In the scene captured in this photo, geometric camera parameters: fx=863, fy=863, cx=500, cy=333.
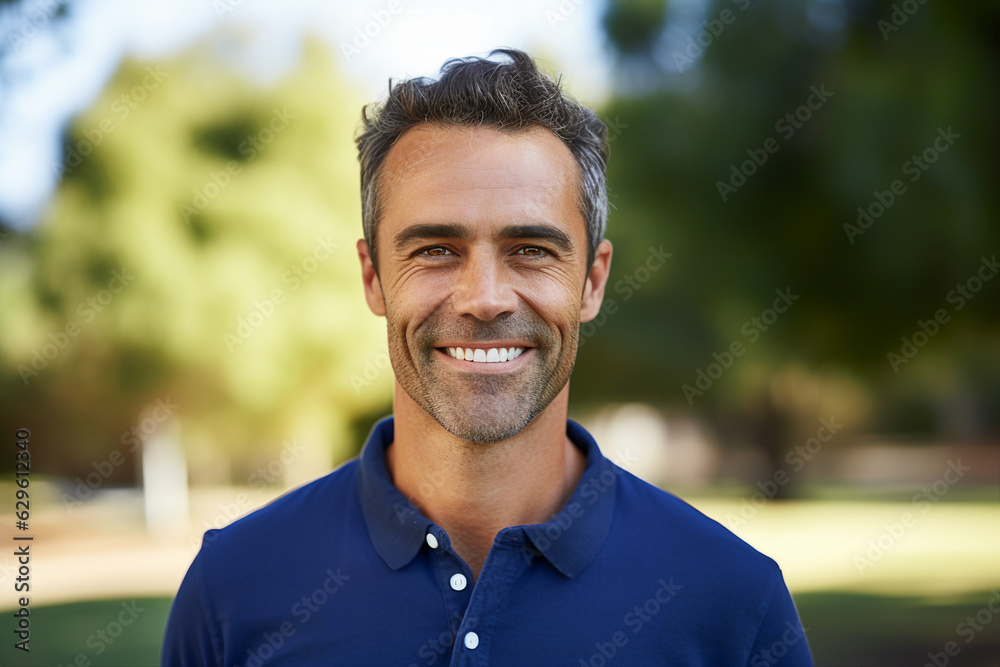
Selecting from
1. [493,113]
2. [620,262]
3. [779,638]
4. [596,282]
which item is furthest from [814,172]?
[779,638]

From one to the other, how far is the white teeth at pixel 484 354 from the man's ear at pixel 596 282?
0.38 metres

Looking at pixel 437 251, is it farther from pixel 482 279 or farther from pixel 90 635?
pixel 90 635

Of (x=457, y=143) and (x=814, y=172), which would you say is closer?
(x=457, y=143)

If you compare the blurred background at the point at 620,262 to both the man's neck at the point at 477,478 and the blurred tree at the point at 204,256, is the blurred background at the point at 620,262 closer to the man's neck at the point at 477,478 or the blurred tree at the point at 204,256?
the blurred tree at the point at 204,256

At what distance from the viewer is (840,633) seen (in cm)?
829

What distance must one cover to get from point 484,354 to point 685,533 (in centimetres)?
78

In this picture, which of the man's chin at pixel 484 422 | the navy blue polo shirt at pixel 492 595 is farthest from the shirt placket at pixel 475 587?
the man's chin at pixel 484 422

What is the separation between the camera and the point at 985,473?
30812mm

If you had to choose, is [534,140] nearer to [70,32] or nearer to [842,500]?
[70,32]

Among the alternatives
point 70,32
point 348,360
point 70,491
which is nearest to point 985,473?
point 348,360

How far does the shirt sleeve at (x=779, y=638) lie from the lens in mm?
2328

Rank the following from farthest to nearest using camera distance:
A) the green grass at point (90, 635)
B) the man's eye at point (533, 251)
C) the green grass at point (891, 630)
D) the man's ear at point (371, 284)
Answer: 1. the green grass at point (90, 635)
2. the green grass at point (891, 630)
3. the man's ear at point (371, 284)
4. the man's eye at point (533, 251)

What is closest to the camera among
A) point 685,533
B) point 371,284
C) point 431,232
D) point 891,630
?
point 431,232

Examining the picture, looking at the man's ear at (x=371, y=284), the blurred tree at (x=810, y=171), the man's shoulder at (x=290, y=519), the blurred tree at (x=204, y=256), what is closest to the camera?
the man's shoulder at (x=290, y=519)
